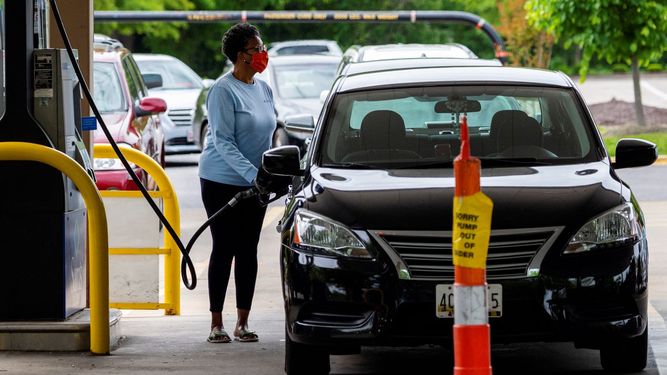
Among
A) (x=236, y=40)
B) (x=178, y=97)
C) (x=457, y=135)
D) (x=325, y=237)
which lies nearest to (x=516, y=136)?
(x=457, y=135)

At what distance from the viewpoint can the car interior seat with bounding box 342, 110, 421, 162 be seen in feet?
26.5

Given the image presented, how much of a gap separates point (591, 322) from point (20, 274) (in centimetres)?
304

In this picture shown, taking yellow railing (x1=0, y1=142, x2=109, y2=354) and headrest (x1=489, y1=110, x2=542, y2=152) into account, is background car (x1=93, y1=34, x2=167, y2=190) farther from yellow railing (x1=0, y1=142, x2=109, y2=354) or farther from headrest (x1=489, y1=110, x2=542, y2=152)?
headrest (x1=489, y1=110, x2=542, y2=152)

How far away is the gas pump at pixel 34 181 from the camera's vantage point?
26.6ft

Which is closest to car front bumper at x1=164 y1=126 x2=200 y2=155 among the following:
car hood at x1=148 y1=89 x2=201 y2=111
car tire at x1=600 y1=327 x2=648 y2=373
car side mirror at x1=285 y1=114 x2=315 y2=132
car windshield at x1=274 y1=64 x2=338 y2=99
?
car hood at x1=148 y1=89 x2=201 y2=111

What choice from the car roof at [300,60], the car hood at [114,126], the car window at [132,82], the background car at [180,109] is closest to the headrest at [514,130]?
the car hood at [114,126]

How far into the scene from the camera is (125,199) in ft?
32.3

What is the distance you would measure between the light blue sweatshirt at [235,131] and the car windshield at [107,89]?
6.25 meters

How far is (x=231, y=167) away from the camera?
8.54 m

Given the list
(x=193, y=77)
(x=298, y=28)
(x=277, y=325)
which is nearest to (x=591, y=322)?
(x=277, y=325)

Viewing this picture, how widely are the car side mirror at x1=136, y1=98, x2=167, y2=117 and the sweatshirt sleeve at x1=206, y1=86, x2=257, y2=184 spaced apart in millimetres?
6181

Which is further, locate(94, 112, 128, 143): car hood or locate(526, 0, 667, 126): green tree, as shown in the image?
locate(526, 0, 667, 126): green tree

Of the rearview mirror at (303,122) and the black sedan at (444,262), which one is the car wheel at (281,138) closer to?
the rearview mirror at (303,122)

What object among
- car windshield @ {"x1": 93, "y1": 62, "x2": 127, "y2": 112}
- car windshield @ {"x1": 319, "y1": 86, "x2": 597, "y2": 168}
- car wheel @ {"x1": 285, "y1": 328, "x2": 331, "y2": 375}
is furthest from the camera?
car windshield @ {"x1": 93, "y1": 62, "x2": 127, "y2": 112}
